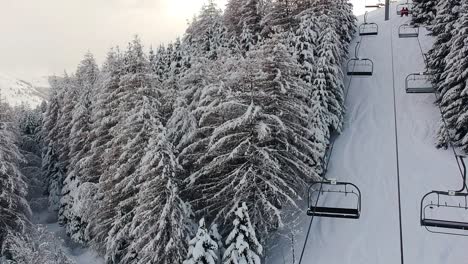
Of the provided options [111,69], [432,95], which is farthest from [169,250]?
[432,95]

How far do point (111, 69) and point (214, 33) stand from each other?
21.5m

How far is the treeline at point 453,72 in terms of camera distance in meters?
32.5

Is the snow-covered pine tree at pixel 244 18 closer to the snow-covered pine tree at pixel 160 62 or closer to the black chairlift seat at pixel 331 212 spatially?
the snow-covered pine tree at pixel 160 62

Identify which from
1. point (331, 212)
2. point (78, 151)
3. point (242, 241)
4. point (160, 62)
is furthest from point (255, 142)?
point (160, 62)

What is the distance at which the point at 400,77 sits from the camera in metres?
48.7

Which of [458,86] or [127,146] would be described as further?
[458,86]

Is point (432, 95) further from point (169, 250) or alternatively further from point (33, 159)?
point (33, 159)

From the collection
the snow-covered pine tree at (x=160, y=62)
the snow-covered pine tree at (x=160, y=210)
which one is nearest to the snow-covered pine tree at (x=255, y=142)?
the snow-covered pine tree at (x=160, y=210)

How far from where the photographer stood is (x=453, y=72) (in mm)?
33844

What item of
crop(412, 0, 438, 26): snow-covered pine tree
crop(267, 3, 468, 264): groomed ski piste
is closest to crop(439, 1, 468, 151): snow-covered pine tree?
→ crop(267, 3, 468, 264): groomed ski piste

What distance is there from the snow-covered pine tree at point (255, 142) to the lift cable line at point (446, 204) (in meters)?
7.18

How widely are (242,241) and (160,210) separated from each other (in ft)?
16.3

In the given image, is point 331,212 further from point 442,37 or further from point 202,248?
point 442,37

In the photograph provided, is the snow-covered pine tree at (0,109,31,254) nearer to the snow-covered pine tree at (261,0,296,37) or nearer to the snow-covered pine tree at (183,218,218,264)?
the snow-covered pine tree at (183,218,218,264)
